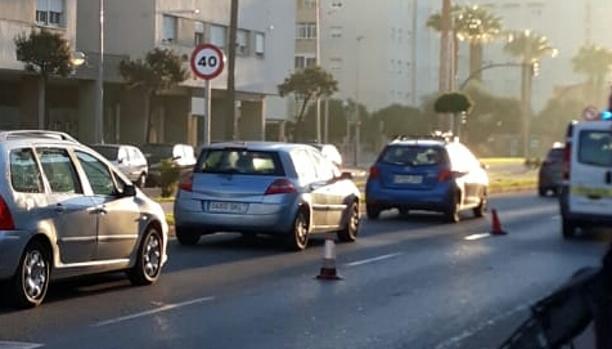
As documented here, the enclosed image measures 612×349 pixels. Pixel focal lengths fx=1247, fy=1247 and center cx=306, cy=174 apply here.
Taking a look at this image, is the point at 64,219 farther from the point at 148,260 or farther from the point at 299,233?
the point at 299,233

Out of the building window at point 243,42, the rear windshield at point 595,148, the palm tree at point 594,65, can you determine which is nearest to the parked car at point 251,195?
the rear windshield at point 595,148

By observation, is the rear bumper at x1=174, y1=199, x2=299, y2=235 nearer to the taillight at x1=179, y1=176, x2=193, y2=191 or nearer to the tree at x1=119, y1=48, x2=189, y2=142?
the taillight at x1=179, y1=176, x2=193, y2=191

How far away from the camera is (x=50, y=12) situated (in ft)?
151

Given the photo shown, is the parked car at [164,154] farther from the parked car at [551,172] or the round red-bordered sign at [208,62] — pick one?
the round red-bordered sign at [208,62]

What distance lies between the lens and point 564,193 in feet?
69.1

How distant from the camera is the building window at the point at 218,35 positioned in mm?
57500

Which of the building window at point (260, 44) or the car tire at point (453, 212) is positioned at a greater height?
the building window at point (260, 44)

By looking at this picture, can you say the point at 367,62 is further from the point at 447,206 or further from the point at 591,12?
the point at 447,206

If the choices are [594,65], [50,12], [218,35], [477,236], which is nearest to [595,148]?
[477,236]

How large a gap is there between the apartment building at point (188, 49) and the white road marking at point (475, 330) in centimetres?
3809

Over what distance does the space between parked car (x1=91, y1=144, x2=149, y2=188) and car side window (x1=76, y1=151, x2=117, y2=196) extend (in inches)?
921

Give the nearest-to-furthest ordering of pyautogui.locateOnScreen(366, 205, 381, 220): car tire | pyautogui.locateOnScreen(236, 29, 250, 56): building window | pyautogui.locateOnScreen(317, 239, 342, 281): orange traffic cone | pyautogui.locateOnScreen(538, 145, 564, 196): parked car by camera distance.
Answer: pyautogui.locateOnScreen(317, 239, 342, 281): orange traffic cone → pyautogui.locateOnScreen(366, 205, 381, 220): car tire → pyautogui.locateOnScreen(538, 145, 564, 196): parked car → pyautogui.locateOnScreen(236, 29, 250, 56): building window

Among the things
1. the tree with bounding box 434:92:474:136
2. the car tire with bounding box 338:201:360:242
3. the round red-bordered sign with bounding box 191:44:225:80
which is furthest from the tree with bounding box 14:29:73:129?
the car tire with bounding box 338:201:360:242

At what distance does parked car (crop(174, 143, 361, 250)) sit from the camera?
1739 centimetres
